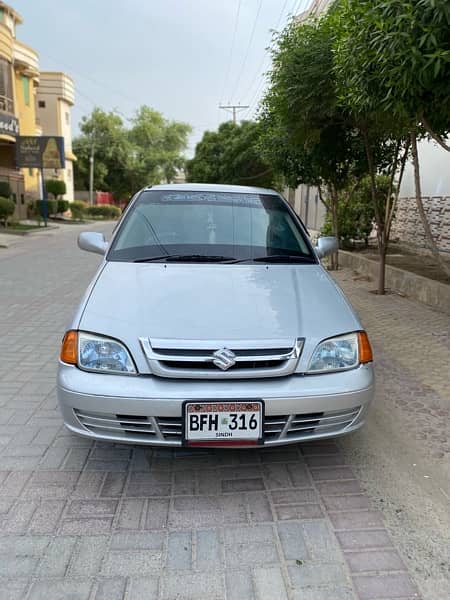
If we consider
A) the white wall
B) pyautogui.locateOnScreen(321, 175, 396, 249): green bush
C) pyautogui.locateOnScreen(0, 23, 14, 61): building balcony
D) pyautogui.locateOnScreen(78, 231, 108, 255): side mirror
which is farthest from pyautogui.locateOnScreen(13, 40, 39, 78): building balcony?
pyautogui.locateOnScreen(78, 231, 108, 255): side mirror

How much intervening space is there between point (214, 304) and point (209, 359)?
0.42m

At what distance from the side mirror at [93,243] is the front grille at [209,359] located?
1673 mm

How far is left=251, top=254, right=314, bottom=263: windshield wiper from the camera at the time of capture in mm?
3379

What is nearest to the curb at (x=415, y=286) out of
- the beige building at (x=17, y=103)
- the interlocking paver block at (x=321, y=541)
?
the interlocking paver block at (x=321, y=541)

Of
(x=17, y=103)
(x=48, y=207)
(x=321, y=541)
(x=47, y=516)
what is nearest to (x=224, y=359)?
(x=321, y=541)

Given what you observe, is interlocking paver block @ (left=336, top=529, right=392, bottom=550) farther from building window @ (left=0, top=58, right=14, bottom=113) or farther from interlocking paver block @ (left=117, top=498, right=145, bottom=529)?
building window @ (left=0, top=58, right=14, bottom=113)

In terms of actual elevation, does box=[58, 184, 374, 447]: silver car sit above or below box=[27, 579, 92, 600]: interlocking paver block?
above

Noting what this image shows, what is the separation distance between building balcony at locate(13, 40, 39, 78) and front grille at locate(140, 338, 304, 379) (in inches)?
1141

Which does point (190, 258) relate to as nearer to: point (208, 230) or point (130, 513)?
point (208, 230)

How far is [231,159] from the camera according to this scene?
29984 millimetres

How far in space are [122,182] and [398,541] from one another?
53.5 m

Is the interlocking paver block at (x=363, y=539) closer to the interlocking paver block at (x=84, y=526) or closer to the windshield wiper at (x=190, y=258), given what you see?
the interlocking paver block at (x=84, y=526)

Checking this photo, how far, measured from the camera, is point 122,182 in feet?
172

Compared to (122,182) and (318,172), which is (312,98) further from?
(122,182)
